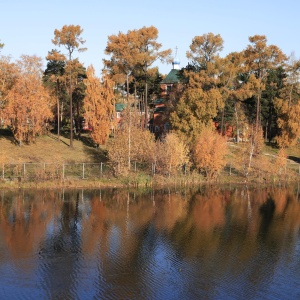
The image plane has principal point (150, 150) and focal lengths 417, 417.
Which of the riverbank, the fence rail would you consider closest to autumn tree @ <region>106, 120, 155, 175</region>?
the fence rail

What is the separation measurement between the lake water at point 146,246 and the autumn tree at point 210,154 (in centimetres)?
824

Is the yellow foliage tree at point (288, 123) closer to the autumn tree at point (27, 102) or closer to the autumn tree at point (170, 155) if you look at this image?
the autumn tree at point (170, 155)

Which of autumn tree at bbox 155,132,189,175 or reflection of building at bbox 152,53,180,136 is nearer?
autumn tree at bbox 155,132,189,175

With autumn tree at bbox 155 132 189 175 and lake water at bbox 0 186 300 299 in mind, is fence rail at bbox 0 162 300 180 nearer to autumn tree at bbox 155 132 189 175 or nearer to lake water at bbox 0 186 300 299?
autumn tree at bbox 155 132 189 175

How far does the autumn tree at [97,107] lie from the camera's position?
2154 inches

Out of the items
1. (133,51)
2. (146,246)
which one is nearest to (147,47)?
(133,51)

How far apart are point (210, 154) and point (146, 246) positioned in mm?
24843

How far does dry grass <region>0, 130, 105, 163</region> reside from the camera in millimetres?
49781

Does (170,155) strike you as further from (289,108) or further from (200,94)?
(289,108)

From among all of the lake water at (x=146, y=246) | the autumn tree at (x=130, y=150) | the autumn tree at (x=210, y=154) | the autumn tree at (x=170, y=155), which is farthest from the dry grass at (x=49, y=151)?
the autumn tree at (x=210, y=154)

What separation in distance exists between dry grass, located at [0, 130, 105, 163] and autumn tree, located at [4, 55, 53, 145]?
5.61 feet

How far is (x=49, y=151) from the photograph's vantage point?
52875 millimetres

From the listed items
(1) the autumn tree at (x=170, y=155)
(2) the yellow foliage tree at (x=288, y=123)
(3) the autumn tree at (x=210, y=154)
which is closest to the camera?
(1) the autumn tree at (x=170, y=155)

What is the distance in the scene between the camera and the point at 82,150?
181 feet
